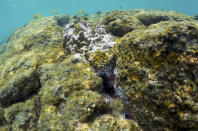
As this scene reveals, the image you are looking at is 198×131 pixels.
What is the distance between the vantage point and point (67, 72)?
13.2 ft

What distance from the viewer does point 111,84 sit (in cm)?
400

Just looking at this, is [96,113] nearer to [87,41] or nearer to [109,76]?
[109,76]

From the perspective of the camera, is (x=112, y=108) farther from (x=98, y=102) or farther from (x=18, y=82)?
(x=18, y=82)

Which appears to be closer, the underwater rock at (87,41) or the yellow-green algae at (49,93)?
the yellow-green algae at (49,93)

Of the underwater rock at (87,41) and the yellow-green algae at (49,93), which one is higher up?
the underwater rock at (87,41)

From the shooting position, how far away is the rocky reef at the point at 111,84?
2.28m

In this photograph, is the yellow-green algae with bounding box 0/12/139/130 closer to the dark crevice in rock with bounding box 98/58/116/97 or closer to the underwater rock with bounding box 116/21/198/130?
the dark crevice in rock with bounding box 98/58/116/97

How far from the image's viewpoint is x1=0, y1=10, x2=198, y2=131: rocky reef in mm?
2283

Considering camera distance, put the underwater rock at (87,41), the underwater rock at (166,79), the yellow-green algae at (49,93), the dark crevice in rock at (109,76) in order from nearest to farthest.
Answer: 1. the underwater rock at (166,79)
2. the yellow-green algae at (49,93)
3. the dark crevice in rock at (109,76)
4. the underwater rock at (87,41)

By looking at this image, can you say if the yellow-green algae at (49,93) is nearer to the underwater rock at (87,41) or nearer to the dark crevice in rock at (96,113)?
the dark crevice in rock at (96,113)

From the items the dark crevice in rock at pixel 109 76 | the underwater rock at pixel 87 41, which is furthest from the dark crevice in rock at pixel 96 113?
the underwater rock at pixel 87 41

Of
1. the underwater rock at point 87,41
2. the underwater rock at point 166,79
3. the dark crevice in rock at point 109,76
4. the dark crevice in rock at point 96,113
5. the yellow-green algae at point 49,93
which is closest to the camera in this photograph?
the underwater rock at point 166,79

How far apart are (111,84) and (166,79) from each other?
1.86m

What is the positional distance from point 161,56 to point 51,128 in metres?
2.87
